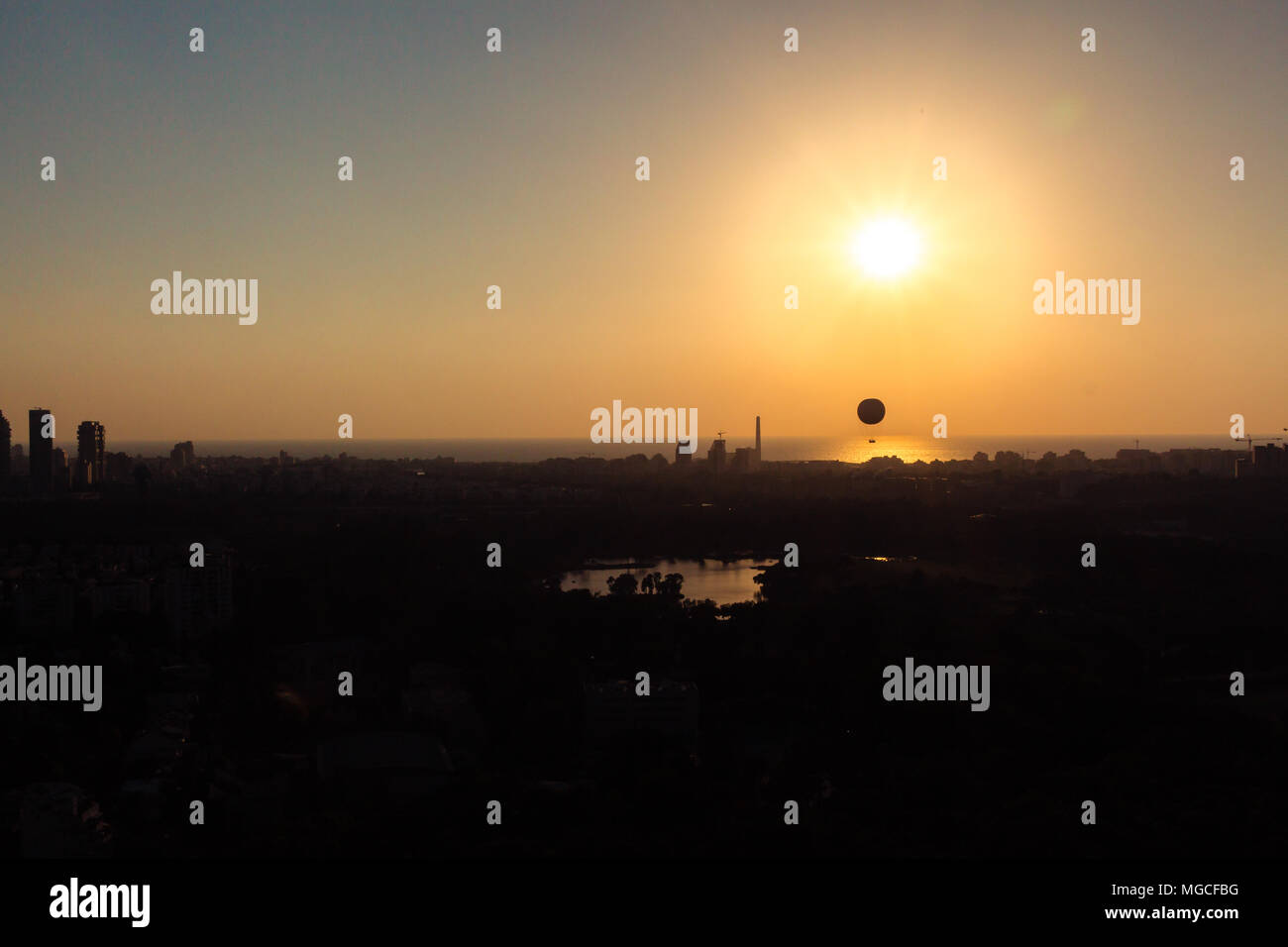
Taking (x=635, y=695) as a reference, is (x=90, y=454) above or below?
above

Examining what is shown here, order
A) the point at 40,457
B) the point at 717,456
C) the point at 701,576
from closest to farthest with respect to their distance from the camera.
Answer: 1. the point at 701,576
2. the point at 40,457
3. the point at 717,456

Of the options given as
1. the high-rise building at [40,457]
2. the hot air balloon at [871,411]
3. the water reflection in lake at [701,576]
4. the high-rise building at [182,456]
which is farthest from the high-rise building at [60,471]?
the hot air balloon at [871,411]

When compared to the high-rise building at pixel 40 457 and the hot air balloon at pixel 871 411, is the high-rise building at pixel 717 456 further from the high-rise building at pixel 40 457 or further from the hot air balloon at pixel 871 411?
the hot air balloon at pixel 871 411

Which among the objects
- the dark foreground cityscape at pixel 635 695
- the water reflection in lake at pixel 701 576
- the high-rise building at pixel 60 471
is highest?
the high-rise building at pixel 60 471

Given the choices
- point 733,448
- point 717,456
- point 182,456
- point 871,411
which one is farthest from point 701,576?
point 733,448

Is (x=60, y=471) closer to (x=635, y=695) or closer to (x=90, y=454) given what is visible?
(x=90, y=454)

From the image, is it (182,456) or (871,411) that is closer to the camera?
(871,411)
